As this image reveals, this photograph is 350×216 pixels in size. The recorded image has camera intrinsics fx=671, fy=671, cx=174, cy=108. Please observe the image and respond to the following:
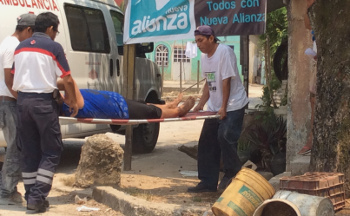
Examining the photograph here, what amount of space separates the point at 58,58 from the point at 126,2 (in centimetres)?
273

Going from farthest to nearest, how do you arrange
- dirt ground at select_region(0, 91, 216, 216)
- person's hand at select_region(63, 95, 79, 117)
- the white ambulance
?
the white ambulance
dirt ground at select_region(0, 91, 216, 216)
person's hand at select_region(63, 95, 79, 117)

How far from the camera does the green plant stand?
861cm

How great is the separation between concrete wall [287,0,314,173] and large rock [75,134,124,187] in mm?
1972

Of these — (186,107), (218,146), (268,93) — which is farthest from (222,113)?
(268,93)

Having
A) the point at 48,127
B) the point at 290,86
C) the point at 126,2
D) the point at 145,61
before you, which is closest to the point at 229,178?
the point at 290,86

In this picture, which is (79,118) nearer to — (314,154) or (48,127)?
(48,127)

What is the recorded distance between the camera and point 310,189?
515 cm

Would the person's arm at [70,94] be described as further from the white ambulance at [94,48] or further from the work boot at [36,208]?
the white ambulance at [94,48]

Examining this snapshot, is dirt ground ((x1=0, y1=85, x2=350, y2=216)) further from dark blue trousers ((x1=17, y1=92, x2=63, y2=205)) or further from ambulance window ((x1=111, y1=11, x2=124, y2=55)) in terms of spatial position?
ambulance window ((x1=111, y1=11, x2=124, y2=55))

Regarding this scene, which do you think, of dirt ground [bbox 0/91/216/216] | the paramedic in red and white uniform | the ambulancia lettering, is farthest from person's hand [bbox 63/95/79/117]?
the ambulancia lettering

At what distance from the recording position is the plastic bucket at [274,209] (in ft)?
16.8

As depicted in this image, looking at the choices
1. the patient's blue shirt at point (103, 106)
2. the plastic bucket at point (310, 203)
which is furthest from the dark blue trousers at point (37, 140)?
the plastic bucket at point (310, 203)

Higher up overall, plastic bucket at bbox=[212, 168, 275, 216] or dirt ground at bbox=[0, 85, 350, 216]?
plastic bucket at bbox=[212, 168, 275, 216]

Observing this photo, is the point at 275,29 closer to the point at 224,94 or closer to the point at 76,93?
the point at 224,94
